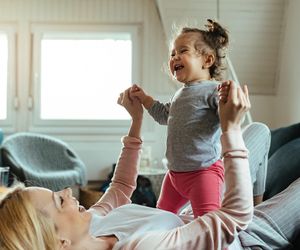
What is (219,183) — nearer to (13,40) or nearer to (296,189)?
(296,189)

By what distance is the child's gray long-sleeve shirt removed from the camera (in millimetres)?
1448

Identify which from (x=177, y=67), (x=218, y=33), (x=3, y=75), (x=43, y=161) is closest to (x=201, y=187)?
(x=177, y=67)

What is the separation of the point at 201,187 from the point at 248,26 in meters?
2.91

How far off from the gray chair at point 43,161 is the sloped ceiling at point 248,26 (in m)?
1.37

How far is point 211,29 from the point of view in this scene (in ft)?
5.22

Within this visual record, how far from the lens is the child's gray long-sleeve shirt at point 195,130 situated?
1.45 metres

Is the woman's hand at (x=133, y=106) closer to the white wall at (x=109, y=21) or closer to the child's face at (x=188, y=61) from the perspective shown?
the child's face at (x=188, y=61)

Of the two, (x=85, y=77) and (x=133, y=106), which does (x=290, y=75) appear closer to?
(x=85, y=77)

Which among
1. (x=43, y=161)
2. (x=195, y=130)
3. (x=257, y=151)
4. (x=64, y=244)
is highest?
(x=195, y=130)

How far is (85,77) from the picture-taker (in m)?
4.55

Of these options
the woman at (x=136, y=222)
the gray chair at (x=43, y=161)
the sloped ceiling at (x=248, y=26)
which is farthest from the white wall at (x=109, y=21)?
the woman at (x=136, y=222)

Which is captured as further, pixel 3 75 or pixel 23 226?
pixel 3 75

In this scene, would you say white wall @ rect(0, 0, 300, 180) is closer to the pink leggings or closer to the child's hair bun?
the child's hair bun

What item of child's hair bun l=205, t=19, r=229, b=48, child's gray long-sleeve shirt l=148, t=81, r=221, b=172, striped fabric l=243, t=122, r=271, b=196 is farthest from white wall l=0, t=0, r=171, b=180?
child's gray long-sleeve shirt l=148, t=81, r=221, b=172
